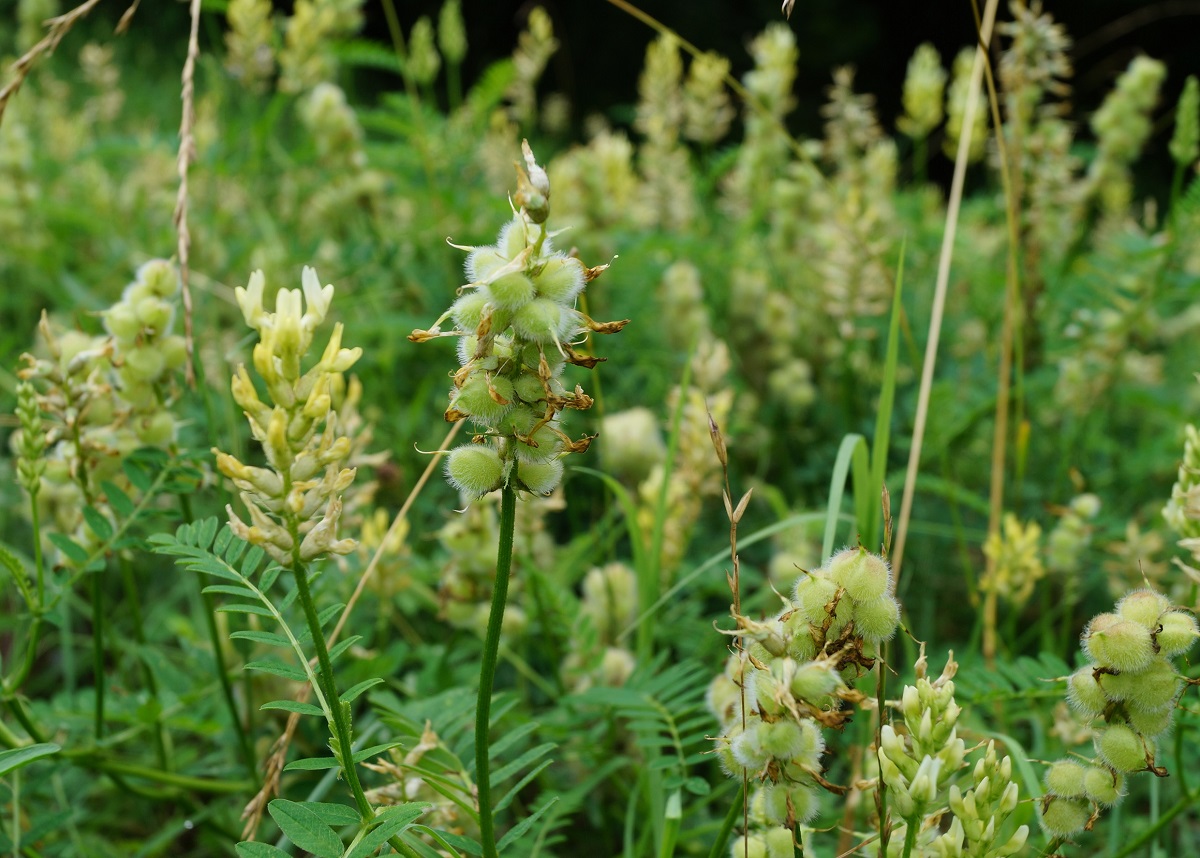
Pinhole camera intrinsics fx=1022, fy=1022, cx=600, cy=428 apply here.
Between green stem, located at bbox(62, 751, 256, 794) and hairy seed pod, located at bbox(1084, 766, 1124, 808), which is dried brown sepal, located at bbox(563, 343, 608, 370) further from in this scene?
green stem, located at bbox(62, 751, 256, 794)

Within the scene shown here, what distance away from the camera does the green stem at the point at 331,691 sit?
59cm

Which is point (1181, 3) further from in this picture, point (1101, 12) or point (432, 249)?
point (432, 249)

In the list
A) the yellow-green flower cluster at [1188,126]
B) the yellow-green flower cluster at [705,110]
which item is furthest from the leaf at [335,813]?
the yellow-green flower cluster at [705,110]

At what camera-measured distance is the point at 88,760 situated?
39.9 inches

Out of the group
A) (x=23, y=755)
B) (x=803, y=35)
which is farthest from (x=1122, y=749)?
(x=803, y=35)

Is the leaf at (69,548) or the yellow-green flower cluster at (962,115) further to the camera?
the yellow-green flower cluster at (962,115)

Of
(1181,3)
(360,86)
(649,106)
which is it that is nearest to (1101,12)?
(1181,3)

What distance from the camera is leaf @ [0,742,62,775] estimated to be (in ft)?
2.35

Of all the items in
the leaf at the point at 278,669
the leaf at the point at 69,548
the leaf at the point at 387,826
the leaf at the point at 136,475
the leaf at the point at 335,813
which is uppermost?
the leaf at the point at 136,475

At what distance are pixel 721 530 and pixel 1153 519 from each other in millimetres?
755

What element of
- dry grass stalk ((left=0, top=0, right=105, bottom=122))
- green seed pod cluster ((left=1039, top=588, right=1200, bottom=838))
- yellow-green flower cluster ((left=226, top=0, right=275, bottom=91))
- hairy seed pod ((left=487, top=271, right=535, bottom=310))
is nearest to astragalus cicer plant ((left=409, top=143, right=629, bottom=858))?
hairy seed pod ((left=487, top=271, right=535, bottom=310))

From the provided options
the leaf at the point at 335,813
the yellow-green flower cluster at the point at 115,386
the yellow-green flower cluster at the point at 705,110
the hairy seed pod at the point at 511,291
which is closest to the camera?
the hairy seed pod at the point at 511,291

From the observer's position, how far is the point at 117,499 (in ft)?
3.28

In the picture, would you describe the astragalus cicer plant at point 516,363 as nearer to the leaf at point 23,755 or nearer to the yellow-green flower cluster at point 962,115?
the leaf at point 23,755
